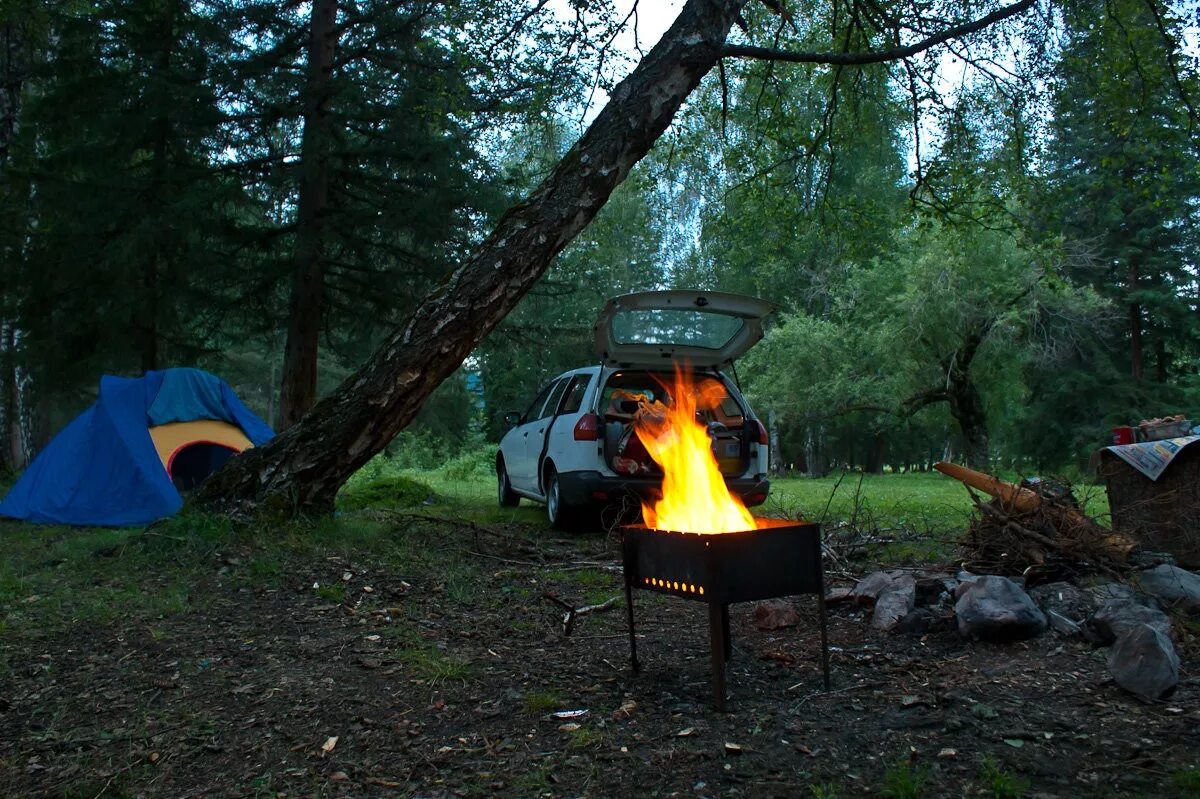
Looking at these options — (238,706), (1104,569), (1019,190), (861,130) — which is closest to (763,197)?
(861,130)

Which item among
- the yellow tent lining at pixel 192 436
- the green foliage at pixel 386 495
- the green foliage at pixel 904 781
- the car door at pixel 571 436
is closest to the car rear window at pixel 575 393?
the car door at pixel 571 436

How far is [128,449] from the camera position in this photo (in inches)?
336

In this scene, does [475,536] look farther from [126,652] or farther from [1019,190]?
[1019,190]

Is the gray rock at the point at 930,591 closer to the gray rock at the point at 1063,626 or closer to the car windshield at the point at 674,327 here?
the gray rock at the point at 1063,626

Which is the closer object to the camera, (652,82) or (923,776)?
(923,776)

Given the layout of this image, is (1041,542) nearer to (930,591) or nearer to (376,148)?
(930,591)

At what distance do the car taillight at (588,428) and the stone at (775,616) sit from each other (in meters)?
3.17

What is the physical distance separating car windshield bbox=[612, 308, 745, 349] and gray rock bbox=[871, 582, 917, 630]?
323 cm

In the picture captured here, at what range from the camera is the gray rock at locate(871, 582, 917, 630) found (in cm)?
461

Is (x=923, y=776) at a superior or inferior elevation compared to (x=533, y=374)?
inferior

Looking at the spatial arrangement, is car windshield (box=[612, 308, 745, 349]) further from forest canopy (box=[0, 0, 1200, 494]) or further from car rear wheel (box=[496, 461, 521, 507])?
car rear wheel (box=[496, 461, 521, 507])

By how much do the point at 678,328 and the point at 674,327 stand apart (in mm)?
37

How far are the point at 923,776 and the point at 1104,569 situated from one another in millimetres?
2778

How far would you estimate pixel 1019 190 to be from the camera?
9508 mm
